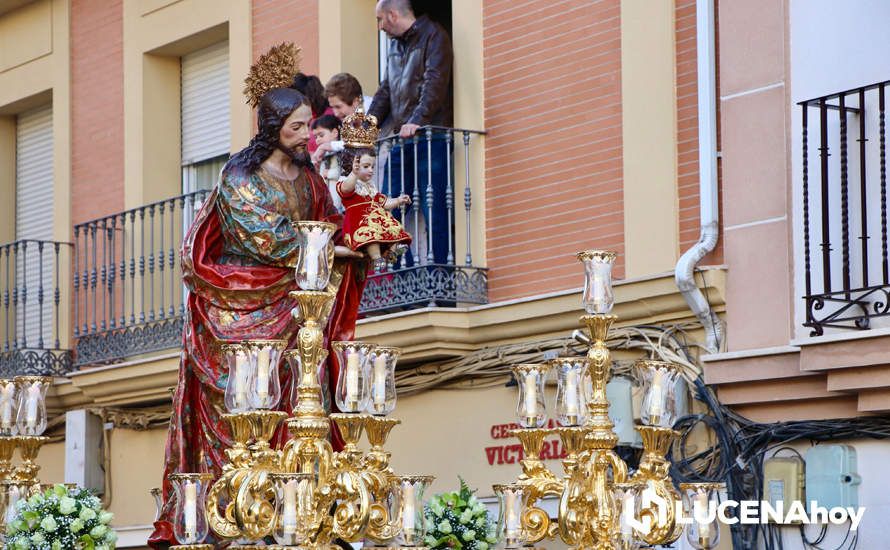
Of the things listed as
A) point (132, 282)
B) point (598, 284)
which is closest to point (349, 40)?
point (132, 282)

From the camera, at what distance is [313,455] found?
727 cm

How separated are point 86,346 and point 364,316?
3.35m

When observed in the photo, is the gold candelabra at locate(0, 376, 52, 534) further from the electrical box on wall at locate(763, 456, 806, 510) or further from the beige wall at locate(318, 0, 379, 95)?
the beige wall at locate(318, 0, 379, 95)

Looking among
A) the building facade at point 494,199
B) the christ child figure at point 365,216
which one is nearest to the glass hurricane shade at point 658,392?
the christ child figure at point 365,216

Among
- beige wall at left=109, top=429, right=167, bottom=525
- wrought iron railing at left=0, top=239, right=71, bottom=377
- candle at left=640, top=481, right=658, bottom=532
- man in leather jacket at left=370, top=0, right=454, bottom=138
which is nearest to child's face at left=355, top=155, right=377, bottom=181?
candle at left=640, top=481, right=658, bottom=532

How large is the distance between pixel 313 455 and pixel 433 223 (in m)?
5.50

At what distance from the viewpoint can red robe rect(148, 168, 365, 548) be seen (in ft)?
29.0

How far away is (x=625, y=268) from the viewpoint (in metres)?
11.7

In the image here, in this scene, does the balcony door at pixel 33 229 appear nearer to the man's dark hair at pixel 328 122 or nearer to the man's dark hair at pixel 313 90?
the man's dark hair at pixel 328 122

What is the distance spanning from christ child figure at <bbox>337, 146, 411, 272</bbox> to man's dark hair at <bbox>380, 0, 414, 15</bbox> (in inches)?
173

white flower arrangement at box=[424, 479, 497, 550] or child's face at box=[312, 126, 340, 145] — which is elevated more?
child's face at box=[312, 126, 340, 145]

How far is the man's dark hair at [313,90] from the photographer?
35.2 feet

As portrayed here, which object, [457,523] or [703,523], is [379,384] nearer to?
[703,523]

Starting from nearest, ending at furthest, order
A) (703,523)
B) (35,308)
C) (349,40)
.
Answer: (703,523)
(349,40)
(35,308)
